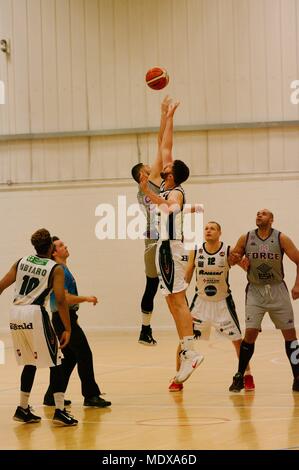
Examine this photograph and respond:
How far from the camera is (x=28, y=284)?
25.5 feet

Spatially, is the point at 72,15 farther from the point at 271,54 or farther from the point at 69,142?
the point at 271,54

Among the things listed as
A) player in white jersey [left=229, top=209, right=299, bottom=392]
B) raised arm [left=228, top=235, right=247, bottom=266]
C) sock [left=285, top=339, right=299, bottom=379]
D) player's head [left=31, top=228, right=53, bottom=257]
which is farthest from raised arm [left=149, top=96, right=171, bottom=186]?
player's head [left=31, top=228, right=53, bottom=257]

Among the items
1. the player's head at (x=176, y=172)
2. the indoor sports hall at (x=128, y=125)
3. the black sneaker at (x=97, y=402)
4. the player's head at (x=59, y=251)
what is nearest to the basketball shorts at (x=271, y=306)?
the player's head at (x=176, y=172)

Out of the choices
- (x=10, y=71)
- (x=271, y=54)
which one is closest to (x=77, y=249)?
(x=10, y=71)

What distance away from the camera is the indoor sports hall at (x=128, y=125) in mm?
17703

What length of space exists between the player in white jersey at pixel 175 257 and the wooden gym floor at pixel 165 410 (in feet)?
1.86

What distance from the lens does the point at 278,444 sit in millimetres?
6590

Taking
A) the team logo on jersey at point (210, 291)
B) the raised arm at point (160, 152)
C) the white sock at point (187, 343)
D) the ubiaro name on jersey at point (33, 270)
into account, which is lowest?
the white sock at point (187, 343)

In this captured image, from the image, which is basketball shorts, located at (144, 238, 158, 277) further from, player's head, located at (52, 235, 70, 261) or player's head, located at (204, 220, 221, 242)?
player's head, located at (52, 235, 70, 261)

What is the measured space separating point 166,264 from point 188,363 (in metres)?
1.07

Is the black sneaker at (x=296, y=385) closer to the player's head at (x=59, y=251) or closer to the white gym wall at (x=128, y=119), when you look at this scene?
the player's head at (x=59, y=251)

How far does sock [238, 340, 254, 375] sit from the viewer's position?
9539mm

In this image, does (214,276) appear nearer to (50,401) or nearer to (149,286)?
(149,286)

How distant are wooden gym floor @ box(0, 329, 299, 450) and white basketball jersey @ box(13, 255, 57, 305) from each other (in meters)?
1.11
